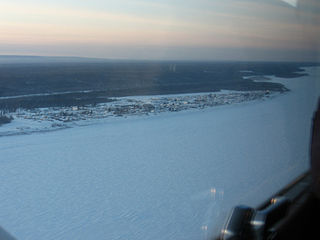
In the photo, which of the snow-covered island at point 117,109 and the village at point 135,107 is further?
the village at point 135,107

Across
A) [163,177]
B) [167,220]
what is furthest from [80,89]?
[167,220]

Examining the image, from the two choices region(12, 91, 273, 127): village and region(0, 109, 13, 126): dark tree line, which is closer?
region(0, 109, 13, 126): dark tree line

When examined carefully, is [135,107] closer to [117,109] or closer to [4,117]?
[117,109]

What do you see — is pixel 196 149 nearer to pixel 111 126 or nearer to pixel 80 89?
pixel 111 126

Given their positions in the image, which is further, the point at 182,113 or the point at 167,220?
the point at 182,113

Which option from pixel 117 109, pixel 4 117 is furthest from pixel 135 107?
pixel 4 117
